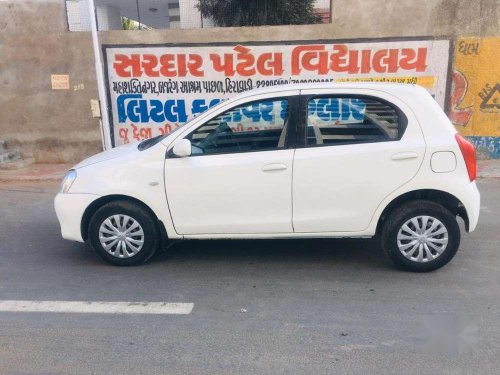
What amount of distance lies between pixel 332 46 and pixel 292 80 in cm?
101

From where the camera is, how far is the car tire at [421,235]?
161 inches

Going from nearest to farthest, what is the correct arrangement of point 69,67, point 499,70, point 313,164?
1. point 313,164
2. point 499,70
3. point 69,67

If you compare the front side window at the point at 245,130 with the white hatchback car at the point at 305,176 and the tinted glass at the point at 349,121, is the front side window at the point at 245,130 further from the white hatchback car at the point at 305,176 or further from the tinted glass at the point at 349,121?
the tinted glass at the point at 349,121

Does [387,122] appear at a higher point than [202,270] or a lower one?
higher

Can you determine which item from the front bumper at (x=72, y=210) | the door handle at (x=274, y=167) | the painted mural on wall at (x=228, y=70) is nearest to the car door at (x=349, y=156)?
the door handle at (x=274, y=167)

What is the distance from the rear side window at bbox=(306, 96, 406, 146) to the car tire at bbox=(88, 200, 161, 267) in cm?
175

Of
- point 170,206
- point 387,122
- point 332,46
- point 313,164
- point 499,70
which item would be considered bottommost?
point 170,206

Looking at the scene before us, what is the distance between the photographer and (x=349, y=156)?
406 centimetres

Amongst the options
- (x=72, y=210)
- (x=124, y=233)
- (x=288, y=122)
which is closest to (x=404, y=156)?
(x=288, y=122)

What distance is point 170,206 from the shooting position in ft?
14.1

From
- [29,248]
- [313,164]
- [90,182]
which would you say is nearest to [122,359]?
[90,182]

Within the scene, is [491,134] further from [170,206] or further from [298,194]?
[170,206]

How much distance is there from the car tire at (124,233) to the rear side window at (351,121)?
1.75 m

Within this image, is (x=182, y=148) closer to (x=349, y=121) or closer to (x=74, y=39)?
(x=349, y=121)
